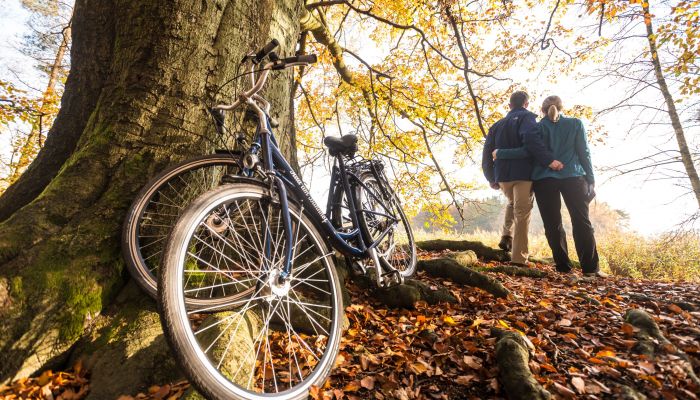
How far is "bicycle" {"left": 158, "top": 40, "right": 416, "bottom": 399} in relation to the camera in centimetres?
124

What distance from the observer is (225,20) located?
2545 mm

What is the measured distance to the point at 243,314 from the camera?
1854mm

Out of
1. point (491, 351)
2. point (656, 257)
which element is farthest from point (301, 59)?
point (656, 257)

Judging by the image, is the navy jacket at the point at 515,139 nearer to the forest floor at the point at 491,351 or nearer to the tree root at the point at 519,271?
the tree root at the point at 519,271

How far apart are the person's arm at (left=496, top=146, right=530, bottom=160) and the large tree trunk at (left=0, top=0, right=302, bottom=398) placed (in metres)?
3.16

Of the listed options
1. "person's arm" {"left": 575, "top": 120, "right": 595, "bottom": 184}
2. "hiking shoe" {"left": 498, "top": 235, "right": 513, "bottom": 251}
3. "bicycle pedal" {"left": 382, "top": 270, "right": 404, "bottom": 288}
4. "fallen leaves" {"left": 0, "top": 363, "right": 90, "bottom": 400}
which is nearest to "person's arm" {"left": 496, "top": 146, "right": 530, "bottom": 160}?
"person's arm" {"left": 575, "top": 120, "right": 595, "bottom": 184}

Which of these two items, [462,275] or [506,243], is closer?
[462,275]

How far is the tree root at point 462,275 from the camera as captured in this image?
3195 mm

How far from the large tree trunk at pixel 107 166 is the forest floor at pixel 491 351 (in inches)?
8.9

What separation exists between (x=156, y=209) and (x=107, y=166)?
1.46 ft

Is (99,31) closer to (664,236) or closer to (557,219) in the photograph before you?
(557,219)

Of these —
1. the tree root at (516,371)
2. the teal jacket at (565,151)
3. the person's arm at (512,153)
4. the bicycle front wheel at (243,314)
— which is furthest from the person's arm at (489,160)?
the bicycle front wheel at (243,314)

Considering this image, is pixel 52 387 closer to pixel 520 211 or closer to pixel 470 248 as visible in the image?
pixel 520 211

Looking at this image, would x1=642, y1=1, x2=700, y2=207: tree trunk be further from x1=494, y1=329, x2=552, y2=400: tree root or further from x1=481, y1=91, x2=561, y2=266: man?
x1=494, y1=329, x2=552, y2=400: tree root
